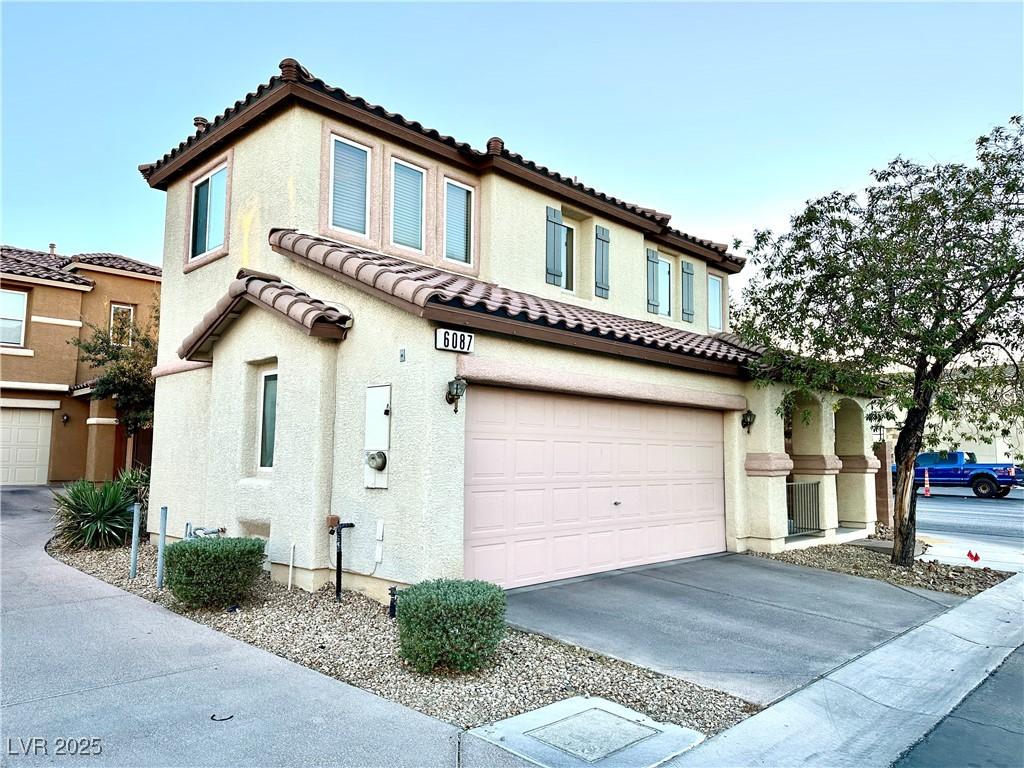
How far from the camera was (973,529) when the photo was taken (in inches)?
686

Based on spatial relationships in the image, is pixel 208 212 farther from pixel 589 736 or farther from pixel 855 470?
pixel 855 470

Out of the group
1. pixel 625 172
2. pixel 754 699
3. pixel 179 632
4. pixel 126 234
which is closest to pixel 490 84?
pixel 625 172

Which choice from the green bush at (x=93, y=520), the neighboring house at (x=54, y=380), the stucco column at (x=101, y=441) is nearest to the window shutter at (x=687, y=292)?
the green bush at (x=93, y=520)

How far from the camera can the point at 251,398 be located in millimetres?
9227

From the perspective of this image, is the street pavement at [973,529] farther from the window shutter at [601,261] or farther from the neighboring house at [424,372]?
the window shutter at [601,261]

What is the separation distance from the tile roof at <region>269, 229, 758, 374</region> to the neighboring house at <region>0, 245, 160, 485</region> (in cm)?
1384

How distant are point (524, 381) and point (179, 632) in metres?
4.41

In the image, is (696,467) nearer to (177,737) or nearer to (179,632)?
(179,632)

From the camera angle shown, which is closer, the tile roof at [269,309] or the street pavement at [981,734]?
the street pavement at [981,734]

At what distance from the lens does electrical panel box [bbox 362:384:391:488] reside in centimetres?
747

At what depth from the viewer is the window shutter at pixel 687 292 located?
14564 millimetres

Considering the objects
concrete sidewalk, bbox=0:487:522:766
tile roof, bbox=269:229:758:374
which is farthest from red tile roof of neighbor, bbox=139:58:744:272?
concrete sidewalk, bbox=0:487:522:766

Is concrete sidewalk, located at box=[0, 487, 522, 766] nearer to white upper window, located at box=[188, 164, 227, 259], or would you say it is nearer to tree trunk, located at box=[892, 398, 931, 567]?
white upper window, located at box=[188, 164, 227, 259]

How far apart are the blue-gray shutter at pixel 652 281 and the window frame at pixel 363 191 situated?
6255mm
